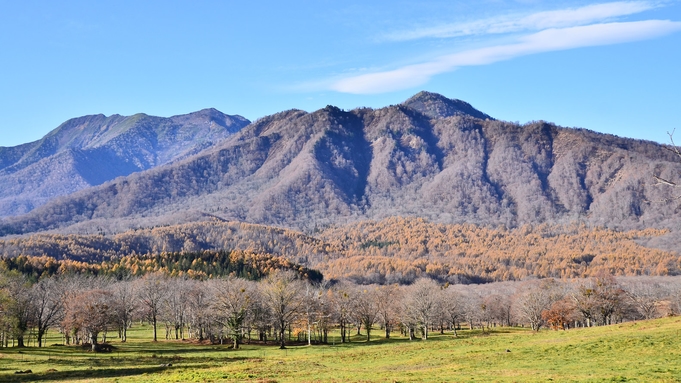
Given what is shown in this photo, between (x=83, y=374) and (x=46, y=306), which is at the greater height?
(x=46, y=306)

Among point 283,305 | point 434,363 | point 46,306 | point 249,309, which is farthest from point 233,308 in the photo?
point 434,363

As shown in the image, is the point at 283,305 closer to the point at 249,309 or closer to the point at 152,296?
the point at 249,309

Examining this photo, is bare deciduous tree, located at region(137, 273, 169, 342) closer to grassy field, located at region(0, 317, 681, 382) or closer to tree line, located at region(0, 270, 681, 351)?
tree line, located at region(0, 270, 681, 351)

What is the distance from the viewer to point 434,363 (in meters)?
52.7

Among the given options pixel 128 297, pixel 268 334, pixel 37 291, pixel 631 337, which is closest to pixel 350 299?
pixel 268 334

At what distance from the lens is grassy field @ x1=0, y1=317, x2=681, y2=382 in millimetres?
39812

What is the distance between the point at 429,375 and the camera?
42875 mm

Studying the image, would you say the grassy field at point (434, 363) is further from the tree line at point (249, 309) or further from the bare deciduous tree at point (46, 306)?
the bare deciduous tree at point (46, 306)

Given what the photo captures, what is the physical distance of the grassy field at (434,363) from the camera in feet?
131

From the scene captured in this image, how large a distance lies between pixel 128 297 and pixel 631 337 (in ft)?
290

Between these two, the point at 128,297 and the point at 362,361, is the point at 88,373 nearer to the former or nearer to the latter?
the point at 362,361

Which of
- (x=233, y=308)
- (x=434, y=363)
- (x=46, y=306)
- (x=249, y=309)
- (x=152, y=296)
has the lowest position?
(x=434, y=363)

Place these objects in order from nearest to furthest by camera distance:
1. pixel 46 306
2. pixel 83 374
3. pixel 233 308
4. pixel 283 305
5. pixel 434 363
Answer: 1. pixel 434 363
2. pixel 83 374
3. pixel 233 308
4. pixel 283 305
5. pixel 46 306

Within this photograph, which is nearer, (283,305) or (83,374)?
(83,374)
